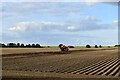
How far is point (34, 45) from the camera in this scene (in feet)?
372

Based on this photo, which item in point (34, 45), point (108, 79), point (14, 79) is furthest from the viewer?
point (34, 45)

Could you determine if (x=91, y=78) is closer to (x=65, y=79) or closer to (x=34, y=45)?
(x=65, y=79)

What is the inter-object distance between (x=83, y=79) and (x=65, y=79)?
31.8 inches

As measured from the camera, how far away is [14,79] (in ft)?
52.1

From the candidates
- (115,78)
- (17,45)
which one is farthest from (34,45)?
(115,78)

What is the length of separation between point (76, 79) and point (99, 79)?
3.70 feet

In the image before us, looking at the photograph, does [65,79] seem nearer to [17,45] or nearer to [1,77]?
[1,77]

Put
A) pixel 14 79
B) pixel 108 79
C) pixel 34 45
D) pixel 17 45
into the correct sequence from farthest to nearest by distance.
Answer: pixel 34 45 < pixel 17 45 < pixel 108 79 < pixel 14 79

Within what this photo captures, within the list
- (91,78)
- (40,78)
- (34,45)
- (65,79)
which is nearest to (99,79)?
(91,78)

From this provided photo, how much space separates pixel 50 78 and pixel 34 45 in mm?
97187

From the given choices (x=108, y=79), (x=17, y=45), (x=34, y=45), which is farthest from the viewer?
(x=34, y=45)

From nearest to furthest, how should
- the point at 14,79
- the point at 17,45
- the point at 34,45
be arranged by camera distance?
the point at 14,79 < the point at 17,45 < the point at 34,45

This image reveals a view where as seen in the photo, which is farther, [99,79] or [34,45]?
[34,45]

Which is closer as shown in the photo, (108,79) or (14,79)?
(14,79)
